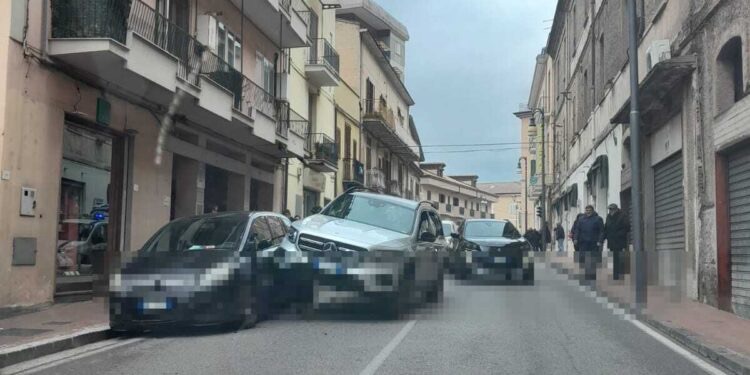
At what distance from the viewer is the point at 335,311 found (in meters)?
10.2

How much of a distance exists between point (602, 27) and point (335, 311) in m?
18.0

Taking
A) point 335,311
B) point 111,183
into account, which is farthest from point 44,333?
point 111,183

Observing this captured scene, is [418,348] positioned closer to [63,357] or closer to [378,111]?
[63,357]

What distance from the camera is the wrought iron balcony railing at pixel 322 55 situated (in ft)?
92.2

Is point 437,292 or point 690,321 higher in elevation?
point 437,292

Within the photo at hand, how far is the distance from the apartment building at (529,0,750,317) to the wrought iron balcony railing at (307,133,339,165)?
1056 cm

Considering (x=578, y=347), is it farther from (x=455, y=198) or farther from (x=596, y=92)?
(x=455, y=198)

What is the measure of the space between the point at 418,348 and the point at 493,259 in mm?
6864

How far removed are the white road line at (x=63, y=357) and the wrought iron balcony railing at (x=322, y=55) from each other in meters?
20.0

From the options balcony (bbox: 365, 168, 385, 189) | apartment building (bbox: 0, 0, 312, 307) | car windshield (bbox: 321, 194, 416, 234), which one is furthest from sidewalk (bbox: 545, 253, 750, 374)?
balcony (bbox: 365, 168, 385, 189)

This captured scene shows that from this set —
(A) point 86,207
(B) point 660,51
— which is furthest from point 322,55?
(A) point 86,207

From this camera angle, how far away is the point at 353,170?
3541 cm

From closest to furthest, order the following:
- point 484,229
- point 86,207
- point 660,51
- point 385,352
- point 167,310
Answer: point 385,352 < point 167,310 < point 86,207 < point 660,51 < point 484,229

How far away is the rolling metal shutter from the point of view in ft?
49.1
